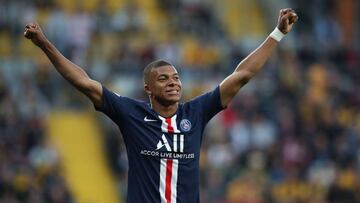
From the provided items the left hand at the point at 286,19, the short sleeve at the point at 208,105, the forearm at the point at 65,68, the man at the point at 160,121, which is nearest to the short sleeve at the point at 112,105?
the man at the point at 160,121

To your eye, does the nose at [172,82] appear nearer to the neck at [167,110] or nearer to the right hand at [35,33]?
the neck at [167,110]

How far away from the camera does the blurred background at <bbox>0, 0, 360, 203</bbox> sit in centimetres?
1659

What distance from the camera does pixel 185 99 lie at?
1789cm

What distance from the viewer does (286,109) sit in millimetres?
18656

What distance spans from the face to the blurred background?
7576mm

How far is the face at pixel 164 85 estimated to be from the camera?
8102mm

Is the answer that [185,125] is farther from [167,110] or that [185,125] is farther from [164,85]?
[164,85]

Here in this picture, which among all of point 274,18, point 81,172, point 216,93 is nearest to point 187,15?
point 274,18

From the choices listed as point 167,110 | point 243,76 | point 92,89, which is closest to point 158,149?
point 167,110

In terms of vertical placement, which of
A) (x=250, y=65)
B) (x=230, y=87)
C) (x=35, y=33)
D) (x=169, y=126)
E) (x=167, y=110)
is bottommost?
(x=169, y=126)

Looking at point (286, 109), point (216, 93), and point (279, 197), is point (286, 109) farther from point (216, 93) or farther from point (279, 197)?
point (216, 93)

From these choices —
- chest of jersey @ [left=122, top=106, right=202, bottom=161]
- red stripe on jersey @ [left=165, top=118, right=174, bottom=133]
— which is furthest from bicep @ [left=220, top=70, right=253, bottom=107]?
red stripe on jersey @ [left=165, top=118, right=174, bottom=133]

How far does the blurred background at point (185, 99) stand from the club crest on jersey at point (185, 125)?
762 centimetres

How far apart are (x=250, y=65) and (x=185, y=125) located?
0.71 m
